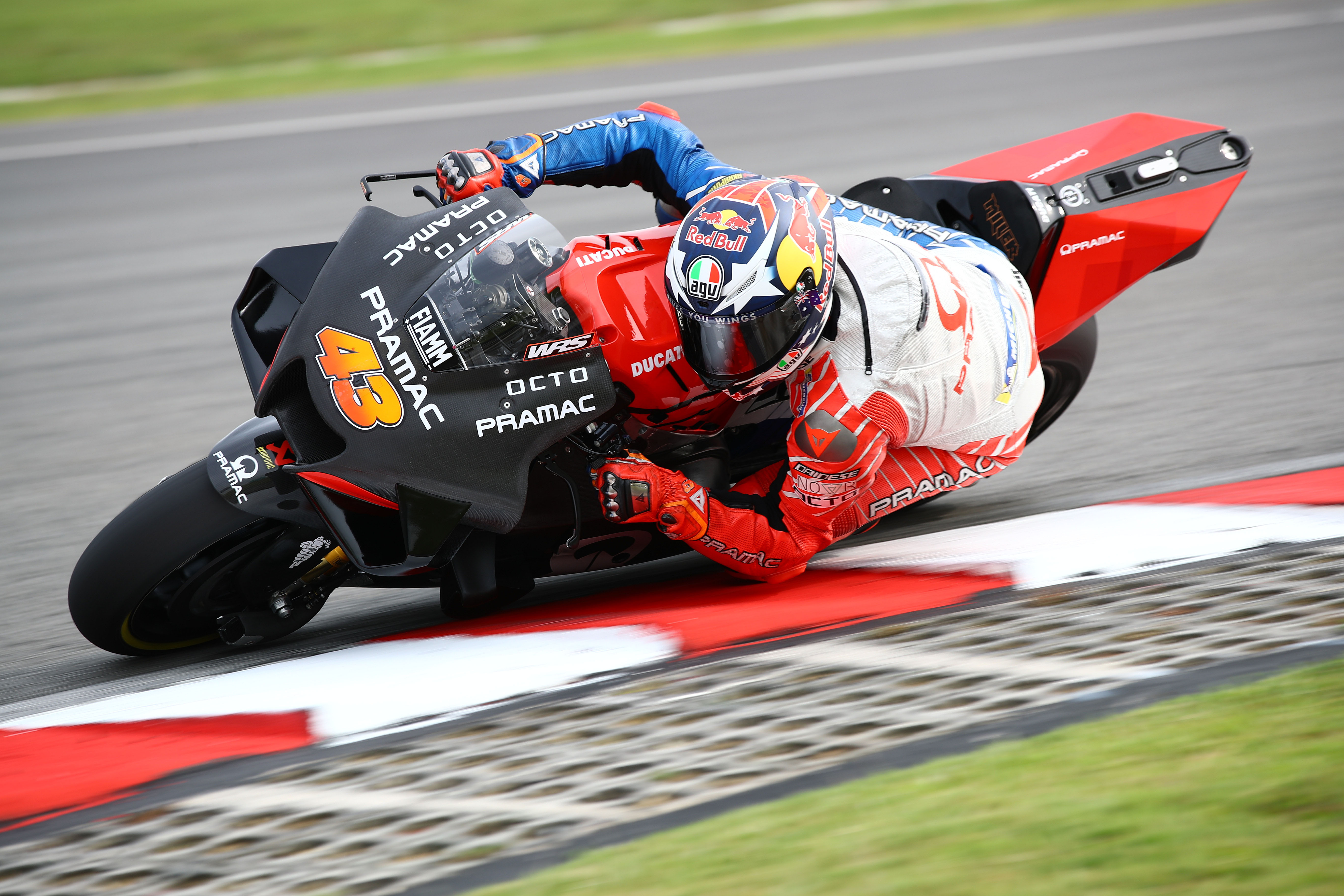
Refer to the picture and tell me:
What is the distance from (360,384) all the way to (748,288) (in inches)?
37.2

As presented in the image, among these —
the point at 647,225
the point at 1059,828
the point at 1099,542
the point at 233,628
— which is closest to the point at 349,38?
the point at 647,225

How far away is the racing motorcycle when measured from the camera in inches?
107

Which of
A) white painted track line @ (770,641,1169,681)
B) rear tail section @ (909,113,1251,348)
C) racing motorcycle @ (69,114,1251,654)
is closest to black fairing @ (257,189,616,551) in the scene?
racing motorcycle @ (69,114,1251,654)

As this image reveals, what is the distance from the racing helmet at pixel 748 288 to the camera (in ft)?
9.04

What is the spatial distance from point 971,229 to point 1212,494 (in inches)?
47.1

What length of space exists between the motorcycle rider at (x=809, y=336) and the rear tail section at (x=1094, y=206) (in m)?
0.16

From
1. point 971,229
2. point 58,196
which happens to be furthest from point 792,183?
point 58,196

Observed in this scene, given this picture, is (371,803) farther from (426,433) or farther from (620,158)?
(620,158)

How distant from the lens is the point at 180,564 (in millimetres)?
2930

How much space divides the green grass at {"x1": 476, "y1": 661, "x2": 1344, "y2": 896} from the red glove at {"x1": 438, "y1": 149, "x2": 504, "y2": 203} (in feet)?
5.98

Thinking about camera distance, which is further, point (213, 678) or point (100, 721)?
point (213, 678)

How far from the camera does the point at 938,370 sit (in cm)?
311

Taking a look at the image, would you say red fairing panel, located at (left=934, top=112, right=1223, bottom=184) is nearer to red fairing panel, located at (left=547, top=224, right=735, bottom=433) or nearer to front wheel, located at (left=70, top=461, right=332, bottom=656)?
red fairing panel, located at (left=547, top=224, right=735, bottom=433)

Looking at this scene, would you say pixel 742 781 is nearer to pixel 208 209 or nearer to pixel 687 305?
pixel 687 305
